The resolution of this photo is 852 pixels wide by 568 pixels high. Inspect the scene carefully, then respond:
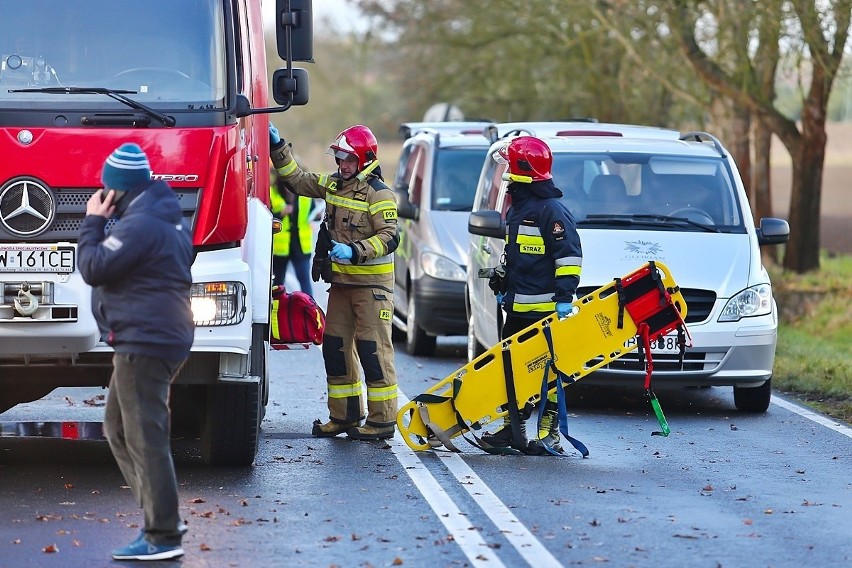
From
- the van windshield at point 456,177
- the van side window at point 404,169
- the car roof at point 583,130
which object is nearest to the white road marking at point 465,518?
the car roof at point 583,130

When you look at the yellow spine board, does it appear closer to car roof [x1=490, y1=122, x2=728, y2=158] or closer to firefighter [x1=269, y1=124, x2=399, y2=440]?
firefighter [x1=269, y1=124, x2=399, y2=440]

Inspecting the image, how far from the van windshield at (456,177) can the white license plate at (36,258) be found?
24.2 feet

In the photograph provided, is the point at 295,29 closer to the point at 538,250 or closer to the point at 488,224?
the point at 538,250

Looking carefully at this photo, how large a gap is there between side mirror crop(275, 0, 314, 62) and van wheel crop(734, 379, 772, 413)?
4533 mm

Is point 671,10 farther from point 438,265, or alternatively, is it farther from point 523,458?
point 523,458

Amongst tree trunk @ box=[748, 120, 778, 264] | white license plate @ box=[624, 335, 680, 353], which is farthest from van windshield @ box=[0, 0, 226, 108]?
tree trunk @ box=[748, 120, 778, 264]

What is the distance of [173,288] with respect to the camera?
678 cm

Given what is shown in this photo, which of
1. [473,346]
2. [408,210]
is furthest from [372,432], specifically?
[408,210]

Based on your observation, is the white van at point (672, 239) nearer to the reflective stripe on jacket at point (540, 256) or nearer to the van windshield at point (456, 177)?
the reflective stripe on jacket at point (540, 256)

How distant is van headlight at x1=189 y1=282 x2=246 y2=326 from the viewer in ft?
26.9

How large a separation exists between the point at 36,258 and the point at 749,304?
5.38 meters

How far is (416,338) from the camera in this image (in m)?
15.2

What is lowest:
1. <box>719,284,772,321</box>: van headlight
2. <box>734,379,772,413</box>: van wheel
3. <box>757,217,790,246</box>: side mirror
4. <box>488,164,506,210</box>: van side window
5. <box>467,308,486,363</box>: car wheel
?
<box>734,379,772,413</box>: van wheel

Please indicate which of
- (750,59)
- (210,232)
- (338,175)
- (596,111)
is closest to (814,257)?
(750,59)
